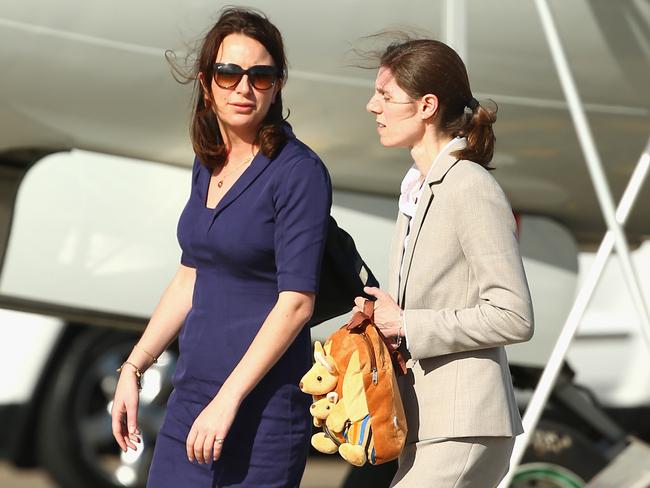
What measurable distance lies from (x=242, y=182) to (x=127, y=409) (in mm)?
481

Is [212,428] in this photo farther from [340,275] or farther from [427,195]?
[427,195]

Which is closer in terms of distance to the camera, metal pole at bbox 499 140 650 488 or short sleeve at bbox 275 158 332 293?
short sleeve at bbox 275 158 332 293

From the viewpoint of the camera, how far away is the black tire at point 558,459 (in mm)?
5363

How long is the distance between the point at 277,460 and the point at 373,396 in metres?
0.22

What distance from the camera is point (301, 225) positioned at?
2037 mm

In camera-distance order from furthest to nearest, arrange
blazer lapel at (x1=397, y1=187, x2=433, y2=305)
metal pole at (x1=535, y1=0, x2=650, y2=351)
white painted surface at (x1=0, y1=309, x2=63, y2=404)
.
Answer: white painted surface at (x1=0, y1=309, x2=63, y2=404)
metal pole at (x1=535, y1=0, x2=650, y2=351)
blazer lapel at (x1=397, y1=187, x2=433, y2=305)

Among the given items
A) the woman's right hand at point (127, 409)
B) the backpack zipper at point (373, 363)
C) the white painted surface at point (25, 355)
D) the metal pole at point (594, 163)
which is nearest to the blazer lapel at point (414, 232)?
the backpack zipper at point (373, 363)

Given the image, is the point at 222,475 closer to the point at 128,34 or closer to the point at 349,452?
the point at 349,452

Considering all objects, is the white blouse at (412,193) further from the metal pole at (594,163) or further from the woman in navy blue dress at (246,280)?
the metal pole at (594,163)

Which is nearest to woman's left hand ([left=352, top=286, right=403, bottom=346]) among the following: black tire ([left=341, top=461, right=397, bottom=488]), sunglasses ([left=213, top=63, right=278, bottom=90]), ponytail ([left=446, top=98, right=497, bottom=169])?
ponytail ([left=446, top=98, right=497, bottom=169])

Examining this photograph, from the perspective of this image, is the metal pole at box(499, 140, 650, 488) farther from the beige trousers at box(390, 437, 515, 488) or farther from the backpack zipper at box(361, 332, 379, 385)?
the backpack zipper at box(361, 332, 379, 385)

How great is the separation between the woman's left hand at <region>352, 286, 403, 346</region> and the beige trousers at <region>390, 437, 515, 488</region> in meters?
0.19

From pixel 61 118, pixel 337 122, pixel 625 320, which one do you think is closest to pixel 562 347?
pixel 337 122

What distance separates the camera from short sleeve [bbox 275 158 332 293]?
2.03 metres
